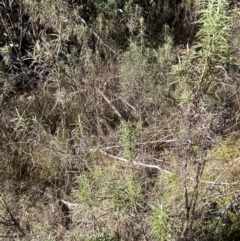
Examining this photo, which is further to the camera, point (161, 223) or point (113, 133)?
point (113, 133)

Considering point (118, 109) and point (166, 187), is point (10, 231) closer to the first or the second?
point (166, 187)

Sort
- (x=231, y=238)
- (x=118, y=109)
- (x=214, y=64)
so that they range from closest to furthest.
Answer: (x=214, y=64)
(x=231, y=238)
(x=118, y=109)

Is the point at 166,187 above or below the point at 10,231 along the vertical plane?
above

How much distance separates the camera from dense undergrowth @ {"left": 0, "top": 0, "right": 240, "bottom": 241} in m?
2.56

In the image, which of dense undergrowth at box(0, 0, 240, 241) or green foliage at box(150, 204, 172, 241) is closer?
green foliage at box(150, 204, 172, 241)

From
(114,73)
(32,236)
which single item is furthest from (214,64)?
(114,73)

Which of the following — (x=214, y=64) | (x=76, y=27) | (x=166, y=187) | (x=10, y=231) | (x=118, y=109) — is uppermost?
(x=214, y=64)

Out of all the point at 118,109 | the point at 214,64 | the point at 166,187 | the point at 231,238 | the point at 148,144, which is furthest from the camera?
the point at 118,109

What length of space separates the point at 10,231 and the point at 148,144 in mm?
1470

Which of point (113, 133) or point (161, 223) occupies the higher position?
point (161, 223)

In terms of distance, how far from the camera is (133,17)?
4.30 m

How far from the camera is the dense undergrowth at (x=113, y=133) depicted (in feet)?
8.40

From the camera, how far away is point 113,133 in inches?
141

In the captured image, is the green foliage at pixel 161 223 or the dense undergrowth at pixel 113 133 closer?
the green foliage at pixel 161 223
